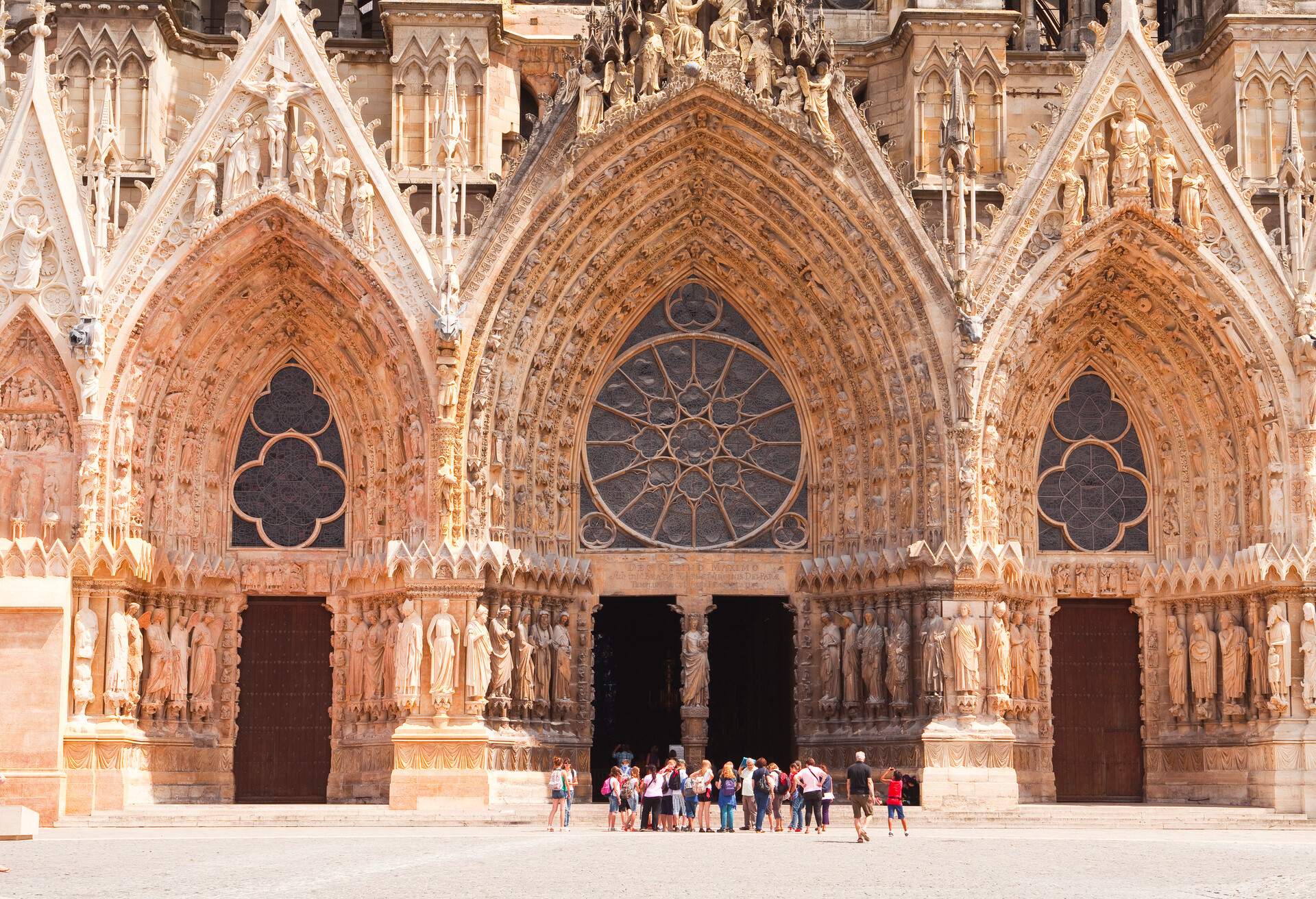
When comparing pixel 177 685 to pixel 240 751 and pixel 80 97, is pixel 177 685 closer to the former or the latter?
pixel 240 751

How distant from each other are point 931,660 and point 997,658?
0.95 meters

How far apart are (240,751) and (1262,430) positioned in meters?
14.8

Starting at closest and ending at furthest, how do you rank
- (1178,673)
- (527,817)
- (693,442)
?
(527,817), (1178,673), (693,442)

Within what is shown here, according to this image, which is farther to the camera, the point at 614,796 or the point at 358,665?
the point at 358,665

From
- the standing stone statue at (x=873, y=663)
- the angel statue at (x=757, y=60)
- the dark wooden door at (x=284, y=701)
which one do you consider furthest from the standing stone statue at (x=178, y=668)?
the angel statue at (x=757, y=60)

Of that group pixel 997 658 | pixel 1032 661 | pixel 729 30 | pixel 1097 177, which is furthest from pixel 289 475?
pixel 1097 177

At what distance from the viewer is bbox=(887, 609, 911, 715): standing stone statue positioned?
27703 mm

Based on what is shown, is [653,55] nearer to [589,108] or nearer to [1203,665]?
[589,108]

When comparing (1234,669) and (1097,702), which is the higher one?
(1234,669)

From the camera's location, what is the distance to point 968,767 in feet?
88.3

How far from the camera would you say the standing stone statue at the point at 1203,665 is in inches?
1110

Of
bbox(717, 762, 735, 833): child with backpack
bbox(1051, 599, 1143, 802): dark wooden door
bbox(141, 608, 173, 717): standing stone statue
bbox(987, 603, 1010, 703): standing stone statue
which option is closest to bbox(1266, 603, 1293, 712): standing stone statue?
bbox(1051, 599, 1143, 802): dark wooden door

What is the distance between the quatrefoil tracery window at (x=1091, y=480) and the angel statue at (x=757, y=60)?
6279 millimetres

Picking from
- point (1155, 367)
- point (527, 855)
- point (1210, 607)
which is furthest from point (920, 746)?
point (527, 855)
